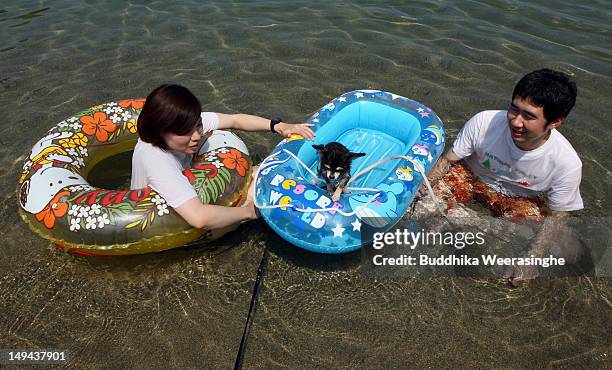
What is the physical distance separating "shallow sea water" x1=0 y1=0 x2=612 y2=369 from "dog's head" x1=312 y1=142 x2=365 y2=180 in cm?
81

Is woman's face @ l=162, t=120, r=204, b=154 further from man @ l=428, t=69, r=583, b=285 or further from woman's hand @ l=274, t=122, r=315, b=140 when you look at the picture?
man @ l=428, t=69, r=583, b=285

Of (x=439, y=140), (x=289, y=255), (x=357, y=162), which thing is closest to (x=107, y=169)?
(x=289, y=255)

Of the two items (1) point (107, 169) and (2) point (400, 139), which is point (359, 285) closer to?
(2) point (400, 139)

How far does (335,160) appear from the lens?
3283 millimetres

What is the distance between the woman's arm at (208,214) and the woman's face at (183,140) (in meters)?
0.38

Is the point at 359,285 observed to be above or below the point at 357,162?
below

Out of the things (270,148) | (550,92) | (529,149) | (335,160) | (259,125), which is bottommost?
(270,148)

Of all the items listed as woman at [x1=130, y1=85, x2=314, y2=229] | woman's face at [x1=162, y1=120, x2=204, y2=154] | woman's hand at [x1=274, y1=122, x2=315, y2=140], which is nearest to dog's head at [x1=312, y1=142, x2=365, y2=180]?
woman's hand at [x1=274, y1=122, x2=315, y2=140]

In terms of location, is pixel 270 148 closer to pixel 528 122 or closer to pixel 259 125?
pixel 259 125

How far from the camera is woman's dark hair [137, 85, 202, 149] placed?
2947mm

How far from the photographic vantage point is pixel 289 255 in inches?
149

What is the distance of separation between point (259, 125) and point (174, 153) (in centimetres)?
91

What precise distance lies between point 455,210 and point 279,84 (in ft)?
10.6

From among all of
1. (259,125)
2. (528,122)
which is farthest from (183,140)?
(528,122)
